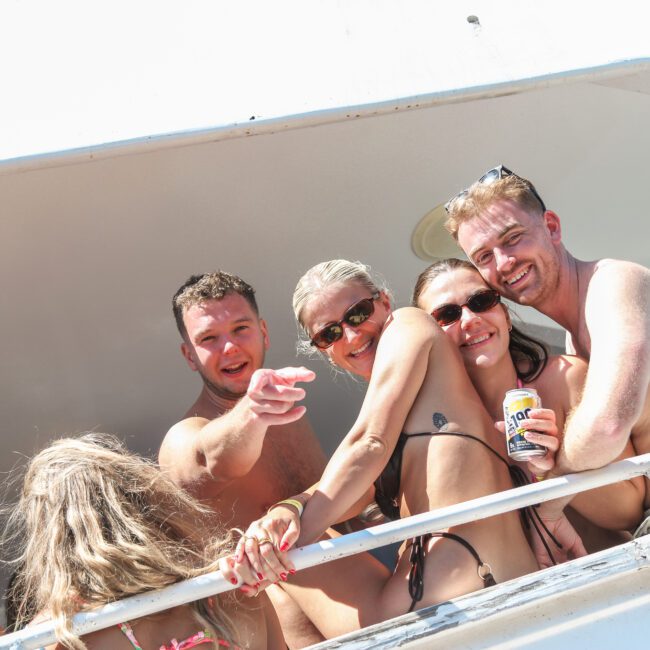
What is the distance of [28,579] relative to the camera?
55.7 inches

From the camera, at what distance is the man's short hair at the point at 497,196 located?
1955mm

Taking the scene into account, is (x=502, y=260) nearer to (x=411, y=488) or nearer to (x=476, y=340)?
(x=476, y=340)

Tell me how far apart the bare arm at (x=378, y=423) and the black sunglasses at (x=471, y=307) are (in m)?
0.14

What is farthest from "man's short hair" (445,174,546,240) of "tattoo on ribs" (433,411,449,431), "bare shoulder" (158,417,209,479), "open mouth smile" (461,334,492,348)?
"bare shoulder" (158,417,209,479)

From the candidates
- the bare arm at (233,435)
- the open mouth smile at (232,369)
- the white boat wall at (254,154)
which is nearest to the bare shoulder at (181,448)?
the bare arm at (233,435)


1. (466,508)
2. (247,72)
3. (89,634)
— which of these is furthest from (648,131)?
(89,634)

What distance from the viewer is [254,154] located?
248cm

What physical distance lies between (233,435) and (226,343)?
0.56 meters

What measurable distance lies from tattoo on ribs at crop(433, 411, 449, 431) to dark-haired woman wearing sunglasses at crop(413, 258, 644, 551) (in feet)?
0.64

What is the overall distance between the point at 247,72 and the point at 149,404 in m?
1.41

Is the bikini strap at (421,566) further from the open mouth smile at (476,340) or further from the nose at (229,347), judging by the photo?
the nose at (229,347)

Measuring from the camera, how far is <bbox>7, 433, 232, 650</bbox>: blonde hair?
128 cm

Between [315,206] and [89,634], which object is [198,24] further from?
[89,634]

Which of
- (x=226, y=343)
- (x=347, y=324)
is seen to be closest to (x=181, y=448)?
(x=226, y=343)
